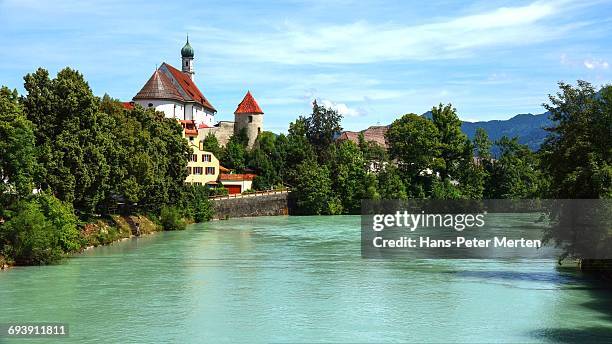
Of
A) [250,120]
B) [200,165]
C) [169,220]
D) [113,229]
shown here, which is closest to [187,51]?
[250,120]

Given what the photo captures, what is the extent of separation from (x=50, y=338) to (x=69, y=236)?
17.7m

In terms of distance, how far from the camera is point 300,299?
96.0ft

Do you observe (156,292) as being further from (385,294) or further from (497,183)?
(497,183)

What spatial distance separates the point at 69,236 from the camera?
40.1m

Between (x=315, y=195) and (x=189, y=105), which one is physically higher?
(x=189, y=105)

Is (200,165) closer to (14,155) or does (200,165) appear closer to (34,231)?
Result: (14,155)

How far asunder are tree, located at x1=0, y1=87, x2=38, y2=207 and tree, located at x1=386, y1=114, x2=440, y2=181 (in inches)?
2230

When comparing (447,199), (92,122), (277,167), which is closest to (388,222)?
(447,199)

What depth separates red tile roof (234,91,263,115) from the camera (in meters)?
112

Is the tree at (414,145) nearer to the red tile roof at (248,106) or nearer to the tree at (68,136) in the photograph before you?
the red tile roof at (248,106)

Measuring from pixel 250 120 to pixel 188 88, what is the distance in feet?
33.9

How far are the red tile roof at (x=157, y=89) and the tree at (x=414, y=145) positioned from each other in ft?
99.4

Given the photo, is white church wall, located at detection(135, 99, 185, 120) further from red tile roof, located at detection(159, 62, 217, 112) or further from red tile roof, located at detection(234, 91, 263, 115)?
red tile roof, located at detection(234, 91, 263, 115)

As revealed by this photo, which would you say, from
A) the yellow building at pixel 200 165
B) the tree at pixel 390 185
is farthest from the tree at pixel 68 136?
the tree at pixel 390 185
